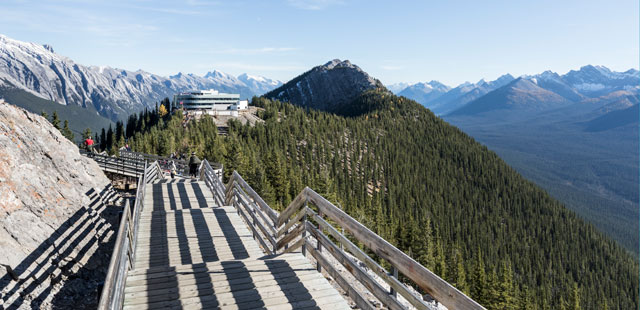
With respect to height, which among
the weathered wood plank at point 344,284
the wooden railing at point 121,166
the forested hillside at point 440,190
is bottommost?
the forested hillside at point 440,190

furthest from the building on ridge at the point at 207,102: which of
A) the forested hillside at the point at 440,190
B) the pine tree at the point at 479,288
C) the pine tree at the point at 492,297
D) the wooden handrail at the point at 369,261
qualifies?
the wooden handrail at the point at 369,261

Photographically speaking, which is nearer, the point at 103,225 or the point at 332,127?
the point at 103,225

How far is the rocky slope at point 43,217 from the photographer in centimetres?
1001

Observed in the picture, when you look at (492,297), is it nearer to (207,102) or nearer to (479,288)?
(479,288)

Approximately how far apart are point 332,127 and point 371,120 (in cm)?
3648

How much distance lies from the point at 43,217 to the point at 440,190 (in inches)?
5408

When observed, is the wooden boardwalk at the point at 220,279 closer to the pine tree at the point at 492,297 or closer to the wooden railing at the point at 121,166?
the wooden railing at the point at 121,166

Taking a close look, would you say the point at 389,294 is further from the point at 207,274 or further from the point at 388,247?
the point at 207,274

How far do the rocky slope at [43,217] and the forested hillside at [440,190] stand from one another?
49.1 meters

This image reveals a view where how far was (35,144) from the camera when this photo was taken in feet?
48.4

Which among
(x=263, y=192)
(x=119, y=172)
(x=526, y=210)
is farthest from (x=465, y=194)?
(x=119, y=172)

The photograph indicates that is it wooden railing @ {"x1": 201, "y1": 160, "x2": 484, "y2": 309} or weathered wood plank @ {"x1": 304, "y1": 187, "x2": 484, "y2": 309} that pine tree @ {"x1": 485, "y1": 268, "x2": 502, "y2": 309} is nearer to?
wooden railing @ {"x1": 201, "y1": 160, "x2": 484, "y2": 309}

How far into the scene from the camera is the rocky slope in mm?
10008

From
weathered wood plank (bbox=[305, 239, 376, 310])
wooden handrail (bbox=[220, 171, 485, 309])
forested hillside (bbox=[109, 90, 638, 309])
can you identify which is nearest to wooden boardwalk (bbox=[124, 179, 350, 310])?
weathered wood plank (bbox=[305, 239, 376, 310])
